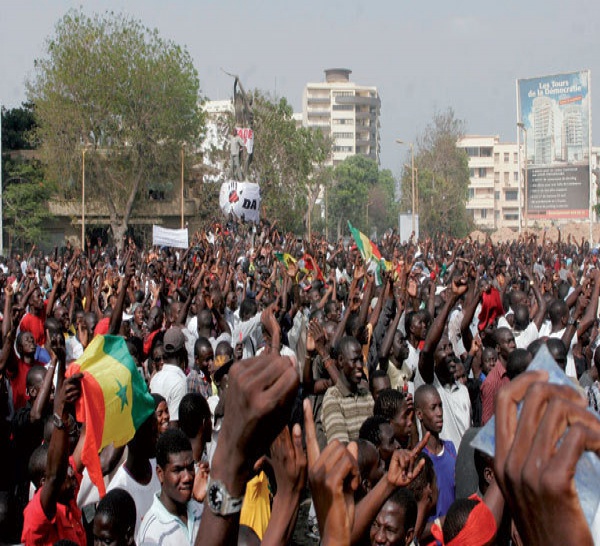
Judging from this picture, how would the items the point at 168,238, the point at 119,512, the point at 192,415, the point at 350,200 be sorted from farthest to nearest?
the point at 350,200, the point at 168,238, the point at 192,415, the point at 119,512

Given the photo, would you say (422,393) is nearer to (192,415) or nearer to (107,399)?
(192,415)

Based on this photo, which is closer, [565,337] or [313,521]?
[313,521]

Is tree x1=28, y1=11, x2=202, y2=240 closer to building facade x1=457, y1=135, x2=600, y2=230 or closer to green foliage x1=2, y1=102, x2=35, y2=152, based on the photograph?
green foliage x1=2, y1=102, x2=35, y2=152

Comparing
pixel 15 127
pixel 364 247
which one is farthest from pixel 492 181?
pixel 364 247

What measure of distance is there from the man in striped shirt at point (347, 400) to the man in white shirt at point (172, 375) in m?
0.96

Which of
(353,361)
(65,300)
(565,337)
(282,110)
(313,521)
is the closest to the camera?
(313,521)

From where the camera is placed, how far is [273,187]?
46.8 metres

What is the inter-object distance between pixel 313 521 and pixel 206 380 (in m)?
1.81

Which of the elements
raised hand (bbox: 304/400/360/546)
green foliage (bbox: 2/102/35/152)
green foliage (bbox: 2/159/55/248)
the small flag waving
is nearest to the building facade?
green foliage (bbox: 2/102/35/152)

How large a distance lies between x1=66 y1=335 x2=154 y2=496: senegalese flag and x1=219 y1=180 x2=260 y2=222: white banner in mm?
24390

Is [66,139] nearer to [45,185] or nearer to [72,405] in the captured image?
[45,185]

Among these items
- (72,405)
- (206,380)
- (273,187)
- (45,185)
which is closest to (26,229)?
(45,185)

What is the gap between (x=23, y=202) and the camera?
38531 millimetres

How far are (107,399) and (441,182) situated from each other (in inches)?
2104
